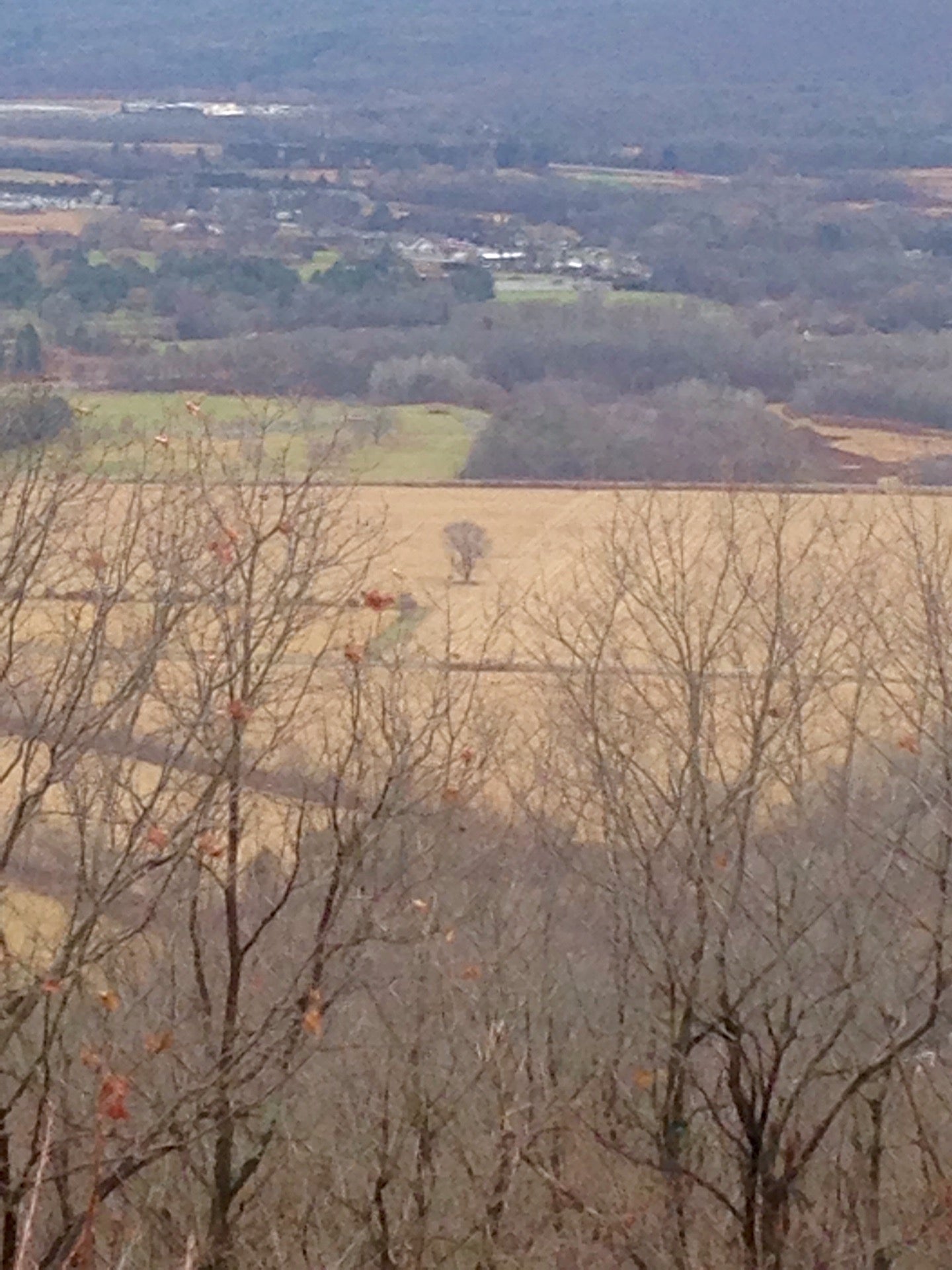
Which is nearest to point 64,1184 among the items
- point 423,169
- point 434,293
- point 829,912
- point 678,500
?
point 829,912

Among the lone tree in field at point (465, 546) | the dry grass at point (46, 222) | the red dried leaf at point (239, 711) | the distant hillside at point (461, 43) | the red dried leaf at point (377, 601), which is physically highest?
the red dried leaf at point (377, 601)

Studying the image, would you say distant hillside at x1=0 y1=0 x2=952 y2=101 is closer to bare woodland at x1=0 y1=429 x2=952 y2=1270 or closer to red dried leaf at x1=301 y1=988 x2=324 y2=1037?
bare woodland at x1=0 y1=429 x2=952 y2=1270

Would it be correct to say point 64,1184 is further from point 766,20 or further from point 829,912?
point 766,20

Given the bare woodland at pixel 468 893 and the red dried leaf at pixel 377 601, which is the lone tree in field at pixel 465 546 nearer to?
the bare woodland at pixel 468 893

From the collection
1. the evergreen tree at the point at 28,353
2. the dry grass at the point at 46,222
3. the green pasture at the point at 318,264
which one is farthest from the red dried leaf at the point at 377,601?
the dry grass at the point at 46,222

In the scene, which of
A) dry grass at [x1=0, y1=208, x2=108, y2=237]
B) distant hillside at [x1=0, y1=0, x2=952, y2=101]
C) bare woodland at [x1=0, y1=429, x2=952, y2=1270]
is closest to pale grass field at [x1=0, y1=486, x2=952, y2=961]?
bare woodland at [x1=0, y1=429, x2=952, y2=1270]

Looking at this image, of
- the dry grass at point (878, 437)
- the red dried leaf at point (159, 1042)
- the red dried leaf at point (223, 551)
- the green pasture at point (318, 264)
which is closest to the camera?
the red dried leaf at point (159, 1042)

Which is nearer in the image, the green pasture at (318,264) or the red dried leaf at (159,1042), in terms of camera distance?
the red dried leaf at (159,1042)
